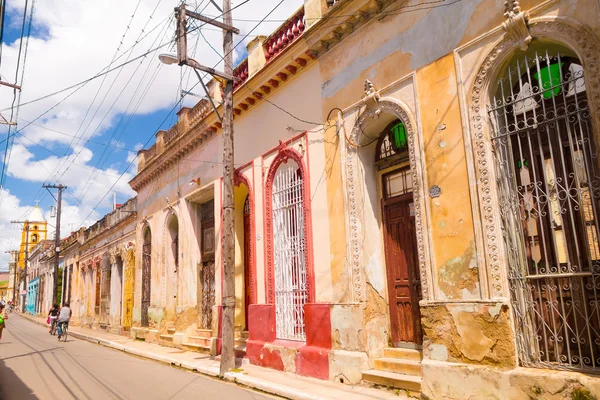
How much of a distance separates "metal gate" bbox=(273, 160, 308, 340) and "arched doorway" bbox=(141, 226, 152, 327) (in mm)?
9095

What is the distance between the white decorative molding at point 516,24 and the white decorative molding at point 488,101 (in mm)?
59

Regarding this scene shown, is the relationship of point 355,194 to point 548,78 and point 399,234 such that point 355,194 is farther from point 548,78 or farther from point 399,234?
point 548,78

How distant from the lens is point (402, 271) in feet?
25.3

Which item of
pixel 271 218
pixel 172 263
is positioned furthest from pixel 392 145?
pixel 172 263

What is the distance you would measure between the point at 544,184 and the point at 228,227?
5734 mm

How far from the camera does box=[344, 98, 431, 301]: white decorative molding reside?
265 inches

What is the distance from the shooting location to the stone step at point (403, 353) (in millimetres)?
7070

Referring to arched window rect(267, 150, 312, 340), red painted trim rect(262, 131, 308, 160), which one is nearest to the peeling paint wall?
arched window rect(267, 150, 312, 340)

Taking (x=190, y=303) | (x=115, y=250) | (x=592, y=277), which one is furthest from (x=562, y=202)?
(x=115, y=250)

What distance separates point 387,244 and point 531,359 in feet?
9.80

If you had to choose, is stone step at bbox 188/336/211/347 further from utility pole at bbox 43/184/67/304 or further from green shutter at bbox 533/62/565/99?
utility pole at bbox 43/184/67/304

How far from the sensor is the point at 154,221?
683 inches

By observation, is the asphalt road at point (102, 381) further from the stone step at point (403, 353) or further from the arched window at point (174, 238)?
the arched window at point (174, 238)

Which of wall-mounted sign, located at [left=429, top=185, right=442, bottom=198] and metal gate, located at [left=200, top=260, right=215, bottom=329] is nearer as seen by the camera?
wall-mounted sign, located at [left=429, top=185, right=442, bottom=198]
